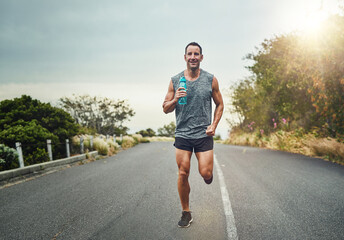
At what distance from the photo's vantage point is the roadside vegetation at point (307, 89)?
996cm

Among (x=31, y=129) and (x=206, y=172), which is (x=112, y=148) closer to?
(x=31, y=129)

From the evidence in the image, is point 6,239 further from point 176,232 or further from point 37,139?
point 37,139

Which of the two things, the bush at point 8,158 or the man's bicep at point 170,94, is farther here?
the bush at point 8,158

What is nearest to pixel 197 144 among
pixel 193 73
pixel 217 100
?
pixel 217 100

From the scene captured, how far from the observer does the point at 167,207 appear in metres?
4.50

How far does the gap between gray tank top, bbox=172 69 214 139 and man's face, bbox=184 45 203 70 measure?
191mm

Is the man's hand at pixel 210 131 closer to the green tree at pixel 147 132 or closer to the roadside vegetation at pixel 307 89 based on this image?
the roadside vegetation at pixel 307 89

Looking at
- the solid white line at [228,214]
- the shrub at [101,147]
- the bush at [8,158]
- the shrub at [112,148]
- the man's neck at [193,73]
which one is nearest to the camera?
the solid white line at [228,214]

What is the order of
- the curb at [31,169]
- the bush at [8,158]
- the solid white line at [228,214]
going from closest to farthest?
the solid white line at [228,214] → the curb at [31,169] → the bush at [8,158]

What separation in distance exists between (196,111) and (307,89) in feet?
37.0

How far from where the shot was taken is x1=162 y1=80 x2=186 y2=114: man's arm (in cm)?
342

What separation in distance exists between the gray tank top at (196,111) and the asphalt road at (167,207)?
1.28m

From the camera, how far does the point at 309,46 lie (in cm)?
1066

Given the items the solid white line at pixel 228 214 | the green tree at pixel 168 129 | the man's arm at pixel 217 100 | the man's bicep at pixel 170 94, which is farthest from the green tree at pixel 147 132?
the man's arm at pixel 217 100
